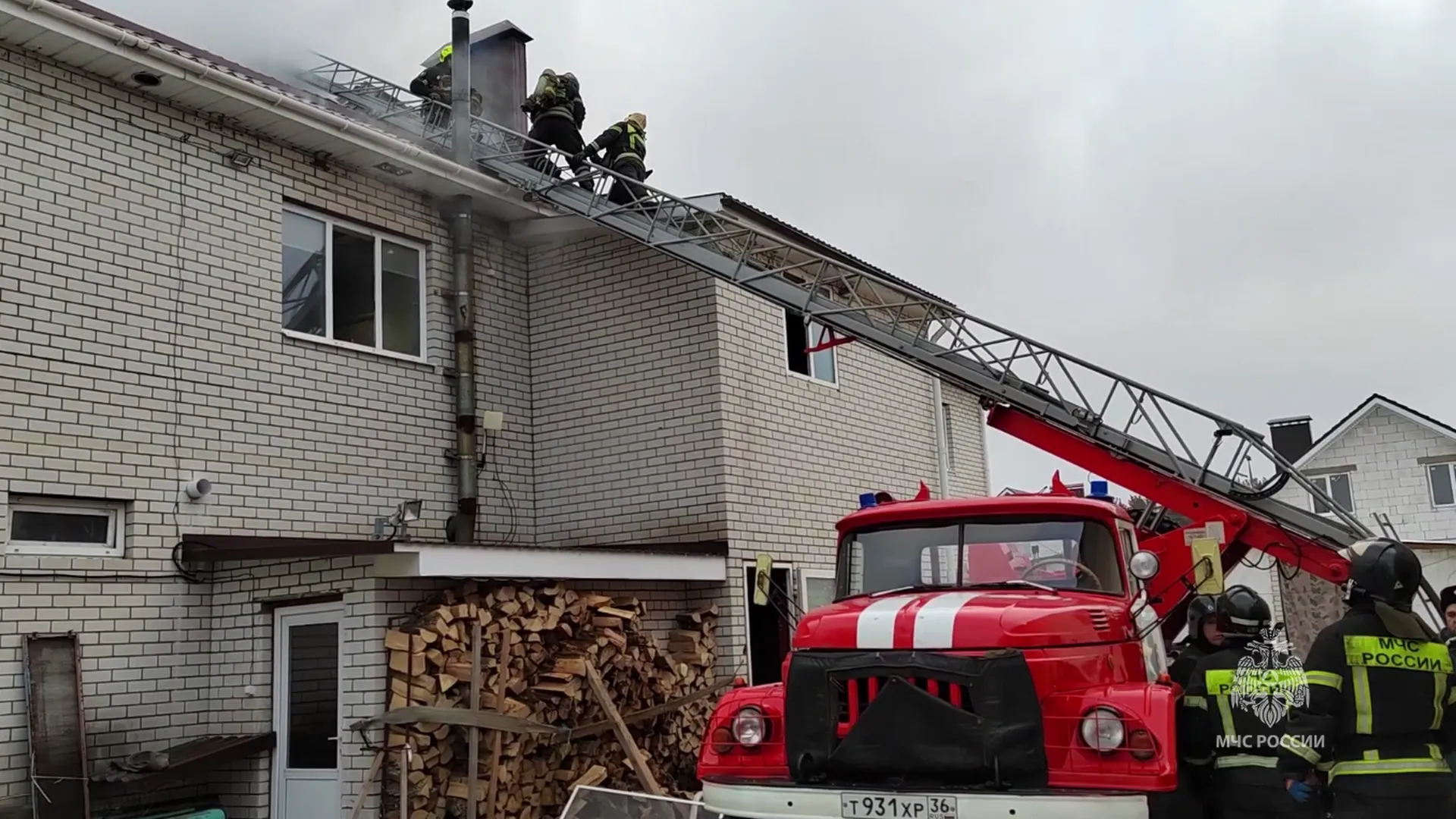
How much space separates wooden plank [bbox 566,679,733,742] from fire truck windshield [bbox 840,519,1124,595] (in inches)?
114

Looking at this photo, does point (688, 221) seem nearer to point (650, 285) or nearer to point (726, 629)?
point (650, 285)

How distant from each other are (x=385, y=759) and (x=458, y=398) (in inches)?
159

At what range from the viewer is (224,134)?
9609 millimetres

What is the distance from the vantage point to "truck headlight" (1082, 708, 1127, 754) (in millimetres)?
5402

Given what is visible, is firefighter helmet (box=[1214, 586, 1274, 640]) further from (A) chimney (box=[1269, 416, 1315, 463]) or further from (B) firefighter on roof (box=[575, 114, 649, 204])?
(A) chimney (box=[1269, 416, 1315, 463])

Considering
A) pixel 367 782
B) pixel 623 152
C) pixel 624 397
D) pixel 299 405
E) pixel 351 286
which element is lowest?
pixel 367 782

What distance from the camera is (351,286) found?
10555mm

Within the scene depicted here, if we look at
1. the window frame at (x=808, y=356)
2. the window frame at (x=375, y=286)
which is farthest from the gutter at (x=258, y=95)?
the window frame at (x=808, y=356)

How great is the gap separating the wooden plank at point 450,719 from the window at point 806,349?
216 inches

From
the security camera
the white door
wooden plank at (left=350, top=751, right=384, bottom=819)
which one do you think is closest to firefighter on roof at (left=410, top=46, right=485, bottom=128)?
the security camera

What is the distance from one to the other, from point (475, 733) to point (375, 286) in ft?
14.9

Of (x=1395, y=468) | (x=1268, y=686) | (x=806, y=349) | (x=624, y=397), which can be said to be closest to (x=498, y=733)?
(x=624, y=397)

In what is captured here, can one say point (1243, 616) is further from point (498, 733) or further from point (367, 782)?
point (367, 782)

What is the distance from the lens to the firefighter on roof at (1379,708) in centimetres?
482
